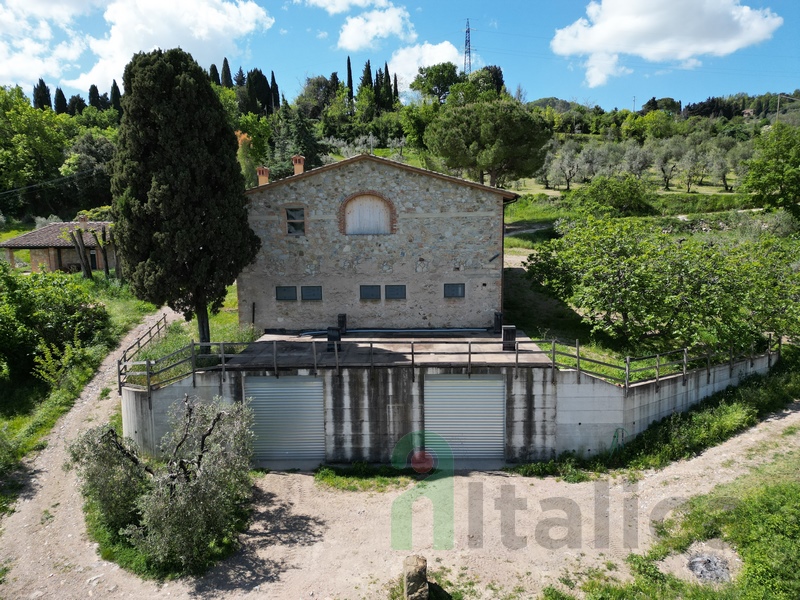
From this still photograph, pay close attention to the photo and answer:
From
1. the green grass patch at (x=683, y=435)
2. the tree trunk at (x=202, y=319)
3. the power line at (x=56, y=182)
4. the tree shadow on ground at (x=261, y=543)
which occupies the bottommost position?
the tree shadow on ground at (x=261, y=543)

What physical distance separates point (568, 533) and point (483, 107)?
1223 inches

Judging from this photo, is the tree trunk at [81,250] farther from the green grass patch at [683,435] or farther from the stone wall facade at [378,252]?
the green grass patch at [683,435]

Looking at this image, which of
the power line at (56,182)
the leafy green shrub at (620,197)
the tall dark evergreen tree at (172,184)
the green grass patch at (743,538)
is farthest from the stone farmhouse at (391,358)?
the power line at (56,182)

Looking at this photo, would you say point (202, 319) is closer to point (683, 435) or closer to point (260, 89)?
point (683, 435)

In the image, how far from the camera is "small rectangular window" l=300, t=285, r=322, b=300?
20.4 metres

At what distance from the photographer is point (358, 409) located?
16391 millimetres

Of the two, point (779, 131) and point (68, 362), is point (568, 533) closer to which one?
point (68, 362)

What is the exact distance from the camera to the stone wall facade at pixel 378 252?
1972cm

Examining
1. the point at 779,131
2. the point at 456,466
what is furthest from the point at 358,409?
the point at 779,131

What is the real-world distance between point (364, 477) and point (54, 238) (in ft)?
90.7

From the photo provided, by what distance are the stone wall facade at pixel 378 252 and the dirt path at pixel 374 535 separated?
260 inches

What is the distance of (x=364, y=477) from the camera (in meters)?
15.9

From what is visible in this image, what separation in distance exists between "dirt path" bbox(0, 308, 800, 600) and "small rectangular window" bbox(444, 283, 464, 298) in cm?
687

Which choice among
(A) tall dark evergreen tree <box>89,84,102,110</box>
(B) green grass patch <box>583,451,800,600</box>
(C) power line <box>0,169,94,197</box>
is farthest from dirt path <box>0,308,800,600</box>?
(A) tall dark evergreen tree <box>89,84,102,110</box>
